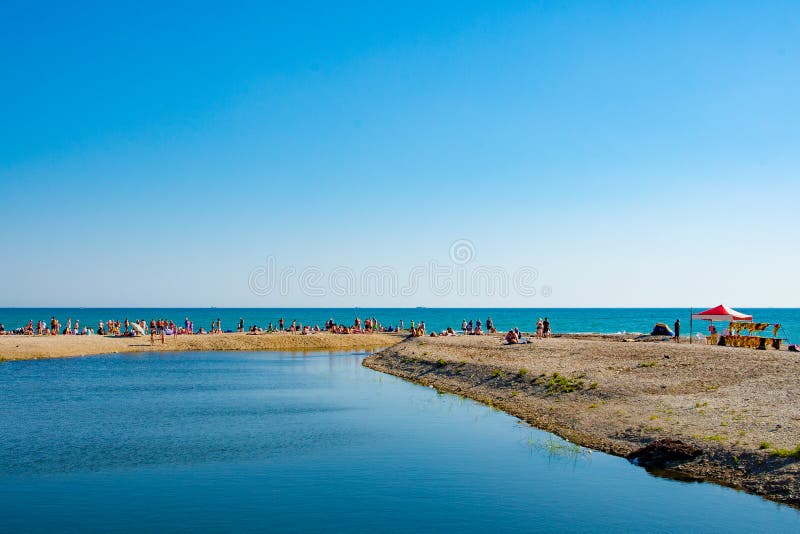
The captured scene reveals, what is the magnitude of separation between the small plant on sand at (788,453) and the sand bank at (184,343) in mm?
68160

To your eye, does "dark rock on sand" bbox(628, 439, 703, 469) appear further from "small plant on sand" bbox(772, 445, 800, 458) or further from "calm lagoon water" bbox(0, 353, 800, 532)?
"small plant on sand" bbox(772, 445, 800, 458)

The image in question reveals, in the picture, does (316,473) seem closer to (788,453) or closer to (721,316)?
(788,453)

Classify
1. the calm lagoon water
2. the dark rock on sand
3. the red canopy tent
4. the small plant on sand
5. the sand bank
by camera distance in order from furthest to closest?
the sand bank < the red canopy tent < the dark rock on sand < the small plant on sand < the calm lagoon water

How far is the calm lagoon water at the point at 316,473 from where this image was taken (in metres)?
18.2

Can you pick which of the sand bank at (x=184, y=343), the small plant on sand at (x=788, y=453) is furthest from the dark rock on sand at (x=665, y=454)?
the sand bank at (x=184, y=343)

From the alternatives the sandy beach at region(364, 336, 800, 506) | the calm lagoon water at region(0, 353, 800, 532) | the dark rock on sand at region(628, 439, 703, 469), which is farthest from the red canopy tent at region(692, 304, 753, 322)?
the dark rock on sand at region(628, 439, 703, 469)

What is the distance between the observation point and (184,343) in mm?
82500

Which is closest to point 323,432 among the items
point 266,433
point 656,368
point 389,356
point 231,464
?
point 266,433

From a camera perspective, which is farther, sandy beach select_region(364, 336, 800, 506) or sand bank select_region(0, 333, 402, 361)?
sand bank select_region(0, 333, 402, 361)

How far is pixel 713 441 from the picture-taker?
2395 centimetres

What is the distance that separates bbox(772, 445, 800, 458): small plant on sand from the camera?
21077 mm

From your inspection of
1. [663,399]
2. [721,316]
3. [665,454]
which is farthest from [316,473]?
[721,316]

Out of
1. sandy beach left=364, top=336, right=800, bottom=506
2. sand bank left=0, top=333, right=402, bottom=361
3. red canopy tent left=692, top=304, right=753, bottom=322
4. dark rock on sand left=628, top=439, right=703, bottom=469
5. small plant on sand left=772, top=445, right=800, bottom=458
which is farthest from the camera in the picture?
sand bank left=0, top=333, right=402, bottom=361

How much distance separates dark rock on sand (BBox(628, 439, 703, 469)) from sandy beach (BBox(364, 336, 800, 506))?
0.05 m
